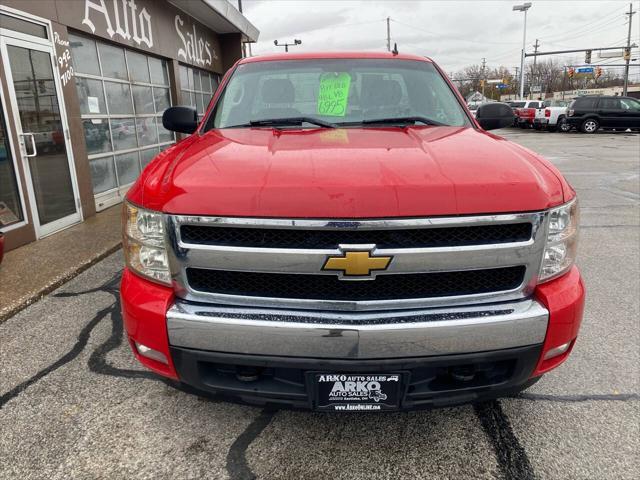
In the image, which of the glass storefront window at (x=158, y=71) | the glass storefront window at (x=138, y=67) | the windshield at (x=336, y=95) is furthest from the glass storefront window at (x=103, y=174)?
the windshield at (x=336, y=95)

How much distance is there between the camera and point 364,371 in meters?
1.77

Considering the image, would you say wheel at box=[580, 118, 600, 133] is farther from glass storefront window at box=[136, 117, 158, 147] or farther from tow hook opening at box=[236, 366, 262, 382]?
tow hook opening at box=[236, 366, 262, 382]

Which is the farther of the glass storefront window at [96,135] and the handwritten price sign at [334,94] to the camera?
the glass storefront window at [96,135]

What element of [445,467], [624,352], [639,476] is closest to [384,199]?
[445,467]

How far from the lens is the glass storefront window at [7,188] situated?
525 centimetres

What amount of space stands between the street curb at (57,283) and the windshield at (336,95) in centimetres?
220

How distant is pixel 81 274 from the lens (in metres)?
4.58

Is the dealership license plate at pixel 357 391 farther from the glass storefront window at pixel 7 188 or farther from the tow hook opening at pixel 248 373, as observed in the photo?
the glass storefront window at pixel 7 188

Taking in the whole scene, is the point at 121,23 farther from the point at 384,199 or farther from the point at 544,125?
the point at 544,125

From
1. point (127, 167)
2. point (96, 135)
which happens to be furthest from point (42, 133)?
point (127, 167)

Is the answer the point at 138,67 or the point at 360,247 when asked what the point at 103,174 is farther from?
the point at 360,247

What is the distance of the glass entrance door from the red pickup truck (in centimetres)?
452

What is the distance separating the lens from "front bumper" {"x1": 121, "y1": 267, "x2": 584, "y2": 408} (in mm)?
1734

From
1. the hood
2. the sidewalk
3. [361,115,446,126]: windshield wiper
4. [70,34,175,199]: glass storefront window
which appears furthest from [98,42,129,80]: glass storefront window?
the hood
